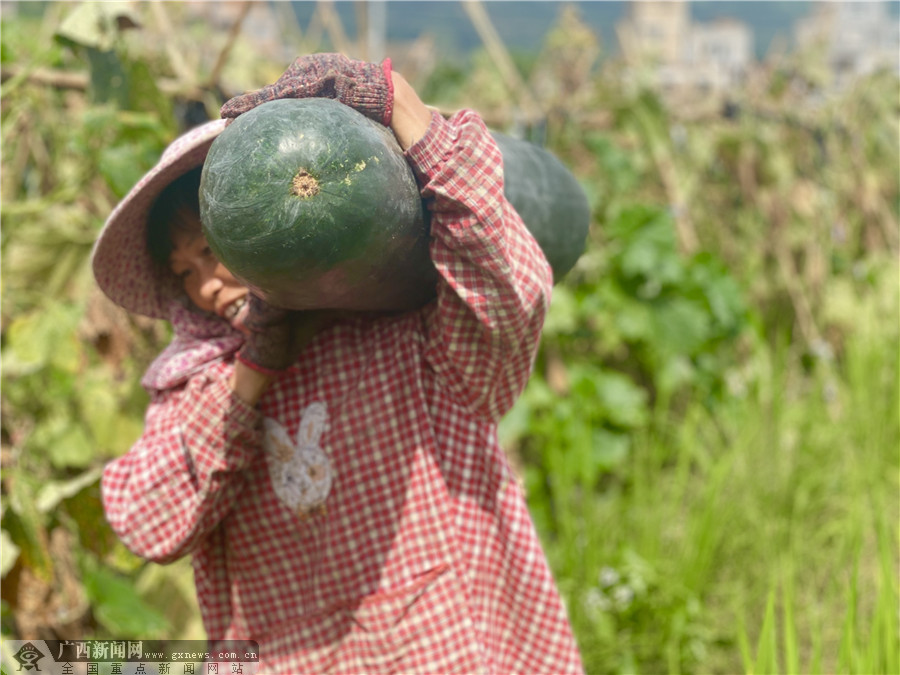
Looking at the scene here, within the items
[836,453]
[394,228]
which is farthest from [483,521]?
[836,453]

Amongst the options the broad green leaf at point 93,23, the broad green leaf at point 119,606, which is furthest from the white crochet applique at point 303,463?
the broad green leaf at point 93,23

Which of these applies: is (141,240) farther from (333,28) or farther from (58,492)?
(333,28)

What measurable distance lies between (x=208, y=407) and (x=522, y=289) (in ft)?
1.65

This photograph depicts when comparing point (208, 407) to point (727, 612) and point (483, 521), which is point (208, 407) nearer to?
point (483, 521)

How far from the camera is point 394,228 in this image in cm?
115

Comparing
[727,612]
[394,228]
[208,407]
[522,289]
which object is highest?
[394,228]

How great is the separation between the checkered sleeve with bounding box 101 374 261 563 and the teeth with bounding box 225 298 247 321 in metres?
0.10

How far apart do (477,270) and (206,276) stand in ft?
1.42

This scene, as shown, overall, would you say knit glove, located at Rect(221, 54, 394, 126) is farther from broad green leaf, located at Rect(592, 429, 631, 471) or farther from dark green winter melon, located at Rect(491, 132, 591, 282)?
broad green leaf, located at Rect(592, 429, 631, 471)

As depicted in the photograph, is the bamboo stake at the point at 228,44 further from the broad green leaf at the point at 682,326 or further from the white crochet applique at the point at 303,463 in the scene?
the broad green leaf at the point at 682,326

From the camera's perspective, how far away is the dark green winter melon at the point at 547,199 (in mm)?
Result: 1419

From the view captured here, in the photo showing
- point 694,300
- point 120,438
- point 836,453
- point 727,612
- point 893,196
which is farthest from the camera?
point 893,196

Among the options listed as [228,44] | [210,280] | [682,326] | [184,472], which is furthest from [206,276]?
[682,326]

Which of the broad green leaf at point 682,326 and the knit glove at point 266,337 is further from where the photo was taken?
the broad green leaf at point 682,326
